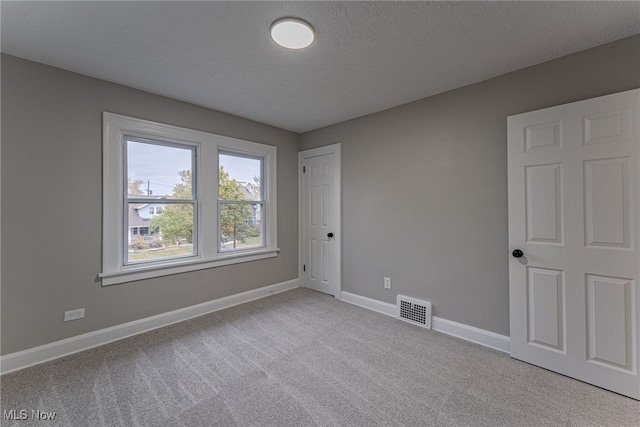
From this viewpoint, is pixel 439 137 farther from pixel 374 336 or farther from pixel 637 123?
pixel 374 336

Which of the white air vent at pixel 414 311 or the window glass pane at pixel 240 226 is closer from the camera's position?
the white air vent at pixel 414 311

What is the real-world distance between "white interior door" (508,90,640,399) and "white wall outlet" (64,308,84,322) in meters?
3.84

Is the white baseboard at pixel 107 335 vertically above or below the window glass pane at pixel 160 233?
below

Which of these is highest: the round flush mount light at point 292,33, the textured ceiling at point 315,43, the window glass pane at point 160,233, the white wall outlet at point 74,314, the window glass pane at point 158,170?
the textured ceiling at point 315,43

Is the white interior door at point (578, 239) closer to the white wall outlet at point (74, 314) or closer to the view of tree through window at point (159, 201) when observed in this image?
the view of tree through window at point (159, 201)

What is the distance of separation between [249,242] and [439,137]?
280 cm

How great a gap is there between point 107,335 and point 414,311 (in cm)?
313

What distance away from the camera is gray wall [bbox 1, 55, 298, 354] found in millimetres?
2039

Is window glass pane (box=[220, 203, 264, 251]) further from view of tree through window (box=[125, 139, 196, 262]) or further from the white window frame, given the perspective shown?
view of tree through window (box=[125, 139, 196, 262])

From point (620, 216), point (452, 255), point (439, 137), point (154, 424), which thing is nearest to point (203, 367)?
point (154, 424)

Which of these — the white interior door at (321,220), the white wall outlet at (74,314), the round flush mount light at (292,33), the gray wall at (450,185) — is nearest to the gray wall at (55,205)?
the white wall outlet at (74,314)

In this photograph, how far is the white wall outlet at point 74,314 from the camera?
7.43 ft

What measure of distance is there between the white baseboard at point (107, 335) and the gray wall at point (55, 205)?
57mm

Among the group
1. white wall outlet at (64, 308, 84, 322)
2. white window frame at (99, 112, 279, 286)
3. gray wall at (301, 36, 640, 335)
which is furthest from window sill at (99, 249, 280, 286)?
gray wall at (301, 36, 640, 335)
